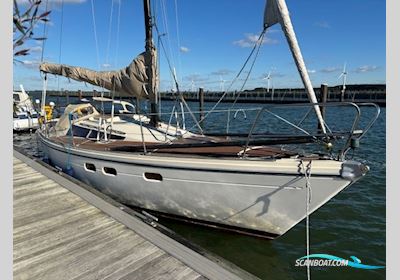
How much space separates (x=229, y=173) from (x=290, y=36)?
2.55 meters

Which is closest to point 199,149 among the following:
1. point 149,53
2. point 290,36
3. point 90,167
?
point 290,36

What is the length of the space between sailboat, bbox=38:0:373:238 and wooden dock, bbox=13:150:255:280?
1251 mm

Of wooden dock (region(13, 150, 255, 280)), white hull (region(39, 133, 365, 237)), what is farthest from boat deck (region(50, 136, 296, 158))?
wooden dock (region(13, 150, 255, 280))

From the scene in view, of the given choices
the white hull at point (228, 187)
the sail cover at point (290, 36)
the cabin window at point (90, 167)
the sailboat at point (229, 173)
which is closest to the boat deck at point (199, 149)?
the sailboat at point (229, 173)

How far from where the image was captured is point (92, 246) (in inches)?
150

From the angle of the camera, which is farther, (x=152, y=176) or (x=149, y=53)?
(x=149, y=53)

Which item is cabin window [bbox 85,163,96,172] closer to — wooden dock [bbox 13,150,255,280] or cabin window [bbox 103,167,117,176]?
cabin window [bbox 103,167,117,176]

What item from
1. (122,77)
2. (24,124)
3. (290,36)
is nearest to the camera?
(290,36)

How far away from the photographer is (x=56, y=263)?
136 inches

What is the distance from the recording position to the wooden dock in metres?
3.27

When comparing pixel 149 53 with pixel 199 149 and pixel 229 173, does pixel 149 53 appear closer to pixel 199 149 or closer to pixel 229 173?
pixel 199 149

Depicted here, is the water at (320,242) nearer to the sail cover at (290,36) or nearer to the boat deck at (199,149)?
the boat deck at (199,149)

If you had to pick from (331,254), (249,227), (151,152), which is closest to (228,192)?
(249,227)

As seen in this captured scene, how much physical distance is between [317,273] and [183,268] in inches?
118
